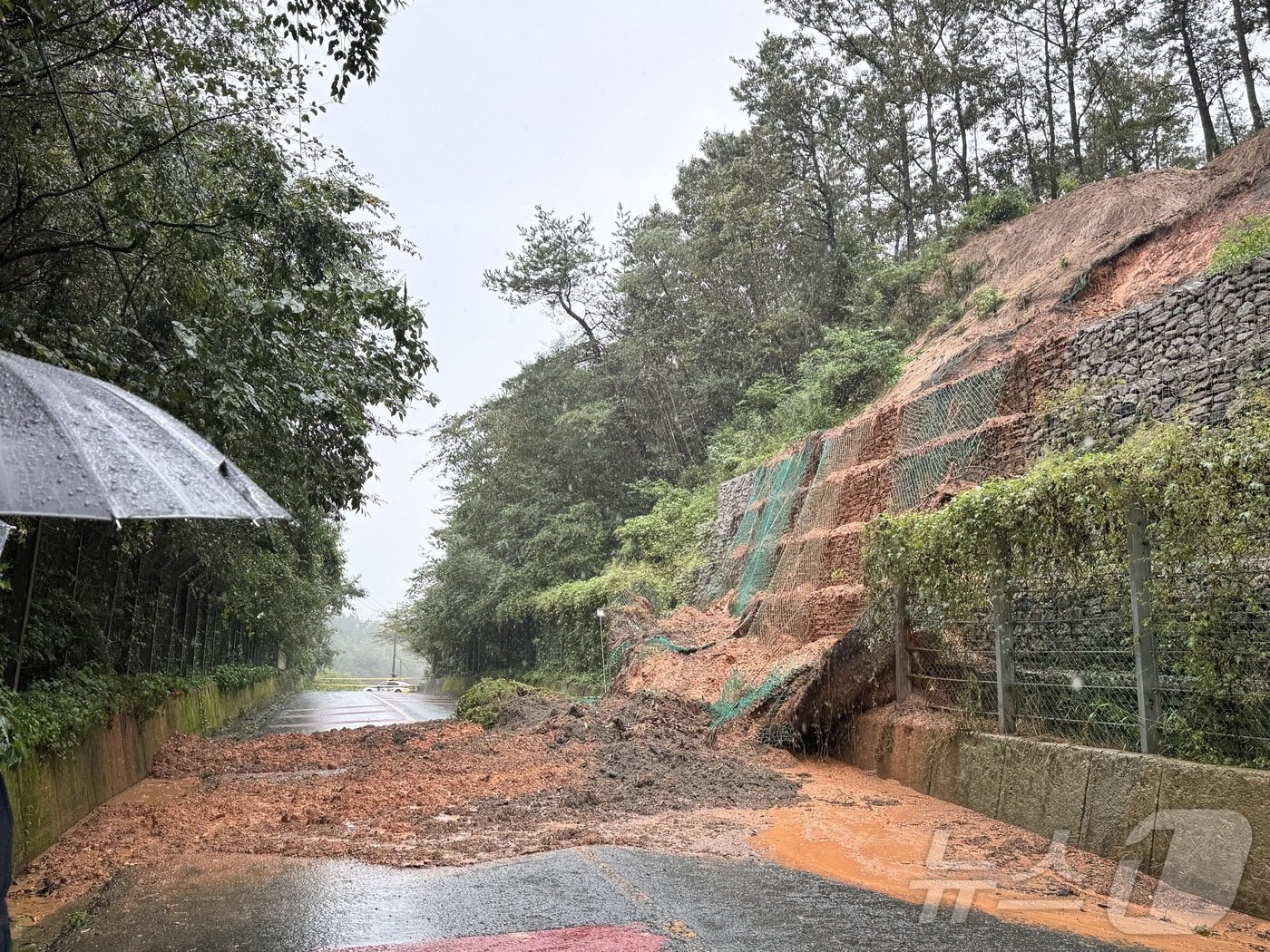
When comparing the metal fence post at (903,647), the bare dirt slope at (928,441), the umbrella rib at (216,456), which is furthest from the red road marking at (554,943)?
the bare dirt slope at (928,441)

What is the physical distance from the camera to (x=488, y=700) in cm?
1712

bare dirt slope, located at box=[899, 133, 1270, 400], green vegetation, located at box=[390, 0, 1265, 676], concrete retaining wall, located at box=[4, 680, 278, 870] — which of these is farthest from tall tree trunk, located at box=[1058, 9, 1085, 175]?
concrete retaining wall, located at box=[4, 680, 278, 870]

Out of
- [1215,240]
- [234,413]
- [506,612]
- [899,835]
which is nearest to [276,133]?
[234,413]

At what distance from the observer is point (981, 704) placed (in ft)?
26.9

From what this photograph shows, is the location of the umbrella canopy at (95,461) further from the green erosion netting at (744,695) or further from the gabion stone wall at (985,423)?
the gabion stone wall at (985,423)

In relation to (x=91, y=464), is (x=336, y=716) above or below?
below

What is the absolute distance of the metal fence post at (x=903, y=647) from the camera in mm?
9594

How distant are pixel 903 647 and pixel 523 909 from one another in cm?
577

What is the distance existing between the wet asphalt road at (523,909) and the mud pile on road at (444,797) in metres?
0.55

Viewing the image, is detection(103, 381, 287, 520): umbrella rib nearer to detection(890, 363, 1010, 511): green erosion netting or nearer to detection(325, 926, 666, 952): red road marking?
detection(325, 926, 666, 952): red road marking

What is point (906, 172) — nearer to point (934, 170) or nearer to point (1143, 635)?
point (934, 170)

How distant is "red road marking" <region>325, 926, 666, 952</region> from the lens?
4.32 m

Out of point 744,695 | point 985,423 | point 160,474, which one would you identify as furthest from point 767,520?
point 160,474

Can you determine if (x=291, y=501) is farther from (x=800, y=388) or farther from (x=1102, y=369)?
(x=800, y=388)
